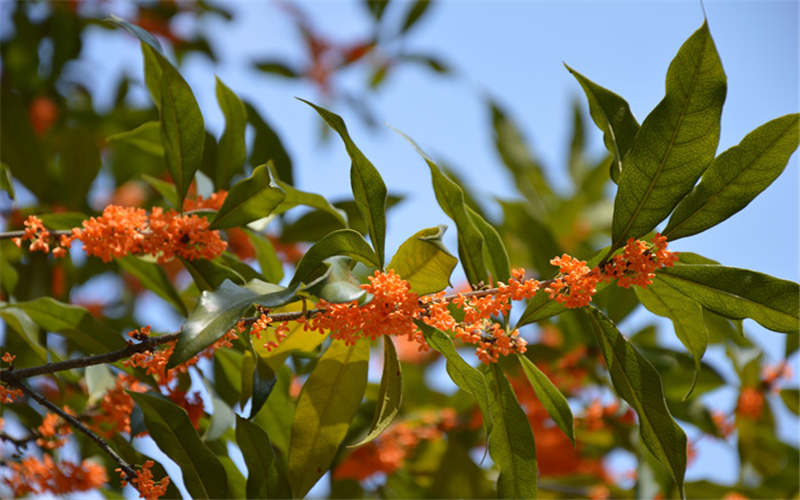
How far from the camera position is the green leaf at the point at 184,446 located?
1.19 metres

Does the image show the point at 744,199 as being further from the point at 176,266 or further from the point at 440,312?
the point at 176,266

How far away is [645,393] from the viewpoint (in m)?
1.13

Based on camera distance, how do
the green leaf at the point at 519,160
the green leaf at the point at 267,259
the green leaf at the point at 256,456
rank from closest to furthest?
the green leaf at the point at 256,456
the green leaf at the point at 267,259
the green leaf at the point at 519,160

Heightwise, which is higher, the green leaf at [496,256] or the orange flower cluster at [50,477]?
the green leaf at [496,256]

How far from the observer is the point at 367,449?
2049 millimetres

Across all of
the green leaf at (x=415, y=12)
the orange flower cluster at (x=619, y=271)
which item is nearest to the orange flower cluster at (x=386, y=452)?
the orange flower cluster at (x=619, y=271)

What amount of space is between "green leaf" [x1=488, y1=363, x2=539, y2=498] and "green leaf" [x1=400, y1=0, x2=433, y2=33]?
2752 millimetres

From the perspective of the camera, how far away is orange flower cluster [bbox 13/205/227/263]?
1.14m

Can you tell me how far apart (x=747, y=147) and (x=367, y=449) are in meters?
1.40

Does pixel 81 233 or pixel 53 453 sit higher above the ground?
pixel 81 233

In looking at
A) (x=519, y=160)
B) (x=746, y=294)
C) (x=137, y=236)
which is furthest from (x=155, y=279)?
(x=519, y=160)

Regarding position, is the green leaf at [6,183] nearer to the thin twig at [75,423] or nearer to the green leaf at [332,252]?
the thin twig at [75,423]

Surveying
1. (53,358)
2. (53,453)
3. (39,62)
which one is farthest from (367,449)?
(39,62)

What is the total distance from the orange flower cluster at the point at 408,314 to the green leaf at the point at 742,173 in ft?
0.93
